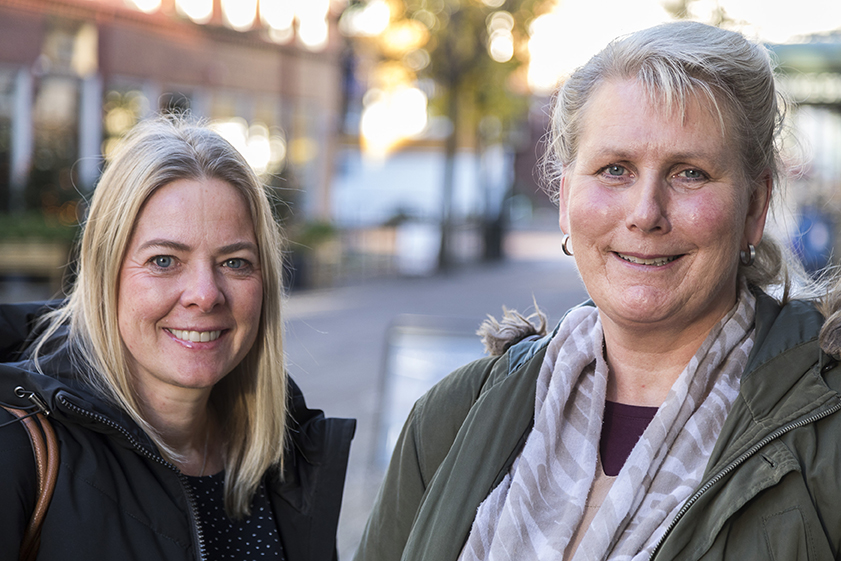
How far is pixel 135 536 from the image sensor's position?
221 cm

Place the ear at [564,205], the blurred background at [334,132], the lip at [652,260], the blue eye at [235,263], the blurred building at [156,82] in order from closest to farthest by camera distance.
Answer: the lip at [652,260], the ear at [564,205], the blue eye at [235,263], the blurred background at [334,132], the blurred building at [156,82]

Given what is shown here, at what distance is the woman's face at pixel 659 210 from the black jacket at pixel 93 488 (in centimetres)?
127

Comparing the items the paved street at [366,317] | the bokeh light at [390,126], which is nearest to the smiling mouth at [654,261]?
the paved street at [366,317]

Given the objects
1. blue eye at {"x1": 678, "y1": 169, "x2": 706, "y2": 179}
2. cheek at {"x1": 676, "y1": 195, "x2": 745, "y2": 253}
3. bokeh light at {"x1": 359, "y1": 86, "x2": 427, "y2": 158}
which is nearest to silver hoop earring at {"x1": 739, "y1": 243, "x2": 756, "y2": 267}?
cheek at {"x1": 676, "y1": 195, "x2": 745, "y2": 253}

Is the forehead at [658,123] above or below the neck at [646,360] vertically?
above

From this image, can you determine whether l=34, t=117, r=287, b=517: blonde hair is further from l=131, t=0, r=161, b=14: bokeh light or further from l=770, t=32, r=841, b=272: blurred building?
l=131, t=0, r=161, b=14: bokeh light

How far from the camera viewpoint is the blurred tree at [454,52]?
19.2 meters

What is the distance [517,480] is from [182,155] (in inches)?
53.1

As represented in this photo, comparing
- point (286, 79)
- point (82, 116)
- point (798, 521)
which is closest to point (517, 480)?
point (798, 521)

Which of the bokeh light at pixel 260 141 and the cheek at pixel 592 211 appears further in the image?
the bokeh light at pixel 260 141

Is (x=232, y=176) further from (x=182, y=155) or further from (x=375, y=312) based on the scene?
(x=375, y=312)

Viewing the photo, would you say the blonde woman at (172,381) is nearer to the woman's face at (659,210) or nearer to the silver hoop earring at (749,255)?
the woman's face at (659,210)

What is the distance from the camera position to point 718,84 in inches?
77.9

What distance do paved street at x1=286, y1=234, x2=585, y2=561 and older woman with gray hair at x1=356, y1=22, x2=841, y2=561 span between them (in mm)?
576
